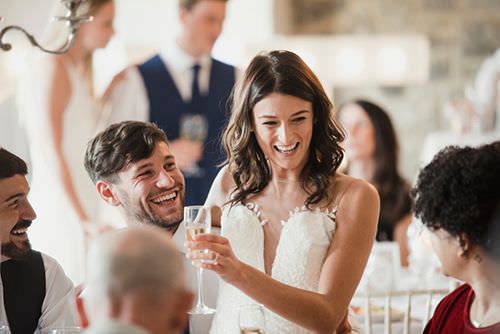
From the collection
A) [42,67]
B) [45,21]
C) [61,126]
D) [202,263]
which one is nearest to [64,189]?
[61,126]

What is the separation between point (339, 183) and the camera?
2352 millimetres

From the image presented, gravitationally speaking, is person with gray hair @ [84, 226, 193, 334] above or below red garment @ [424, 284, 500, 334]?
above

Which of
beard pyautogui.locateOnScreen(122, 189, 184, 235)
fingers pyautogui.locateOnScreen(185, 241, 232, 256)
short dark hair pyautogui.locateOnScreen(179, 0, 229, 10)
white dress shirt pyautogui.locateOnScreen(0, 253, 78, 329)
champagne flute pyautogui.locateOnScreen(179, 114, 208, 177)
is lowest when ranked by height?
white dress shirt pyautogui.locateOnScreen(0, 253, 78, 329)

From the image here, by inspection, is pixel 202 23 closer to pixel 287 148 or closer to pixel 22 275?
pixel 287 148

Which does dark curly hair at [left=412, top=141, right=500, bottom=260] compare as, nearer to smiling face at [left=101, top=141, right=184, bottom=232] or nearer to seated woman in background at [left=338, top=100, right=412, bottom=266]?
smiling face at [left=101, top=141, right=184, bottom=232]

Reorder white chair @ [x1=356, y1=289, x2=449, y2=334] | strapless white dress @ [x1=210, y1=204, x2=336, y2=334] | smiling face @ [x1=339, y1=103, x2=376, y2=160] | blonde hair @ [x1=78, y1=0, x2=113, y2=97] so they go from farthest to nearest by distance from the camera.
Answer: smiling face @ [x1=339, y1=103, x2=376, y2=160], blonde hair @ [x1=78, y1=0, x2=113, y2=97], white chair @ [x1=356, y1=289, x2=449, y2=334], strapless white dress @ [x1=210, y1=204, x2=336, y2=334]

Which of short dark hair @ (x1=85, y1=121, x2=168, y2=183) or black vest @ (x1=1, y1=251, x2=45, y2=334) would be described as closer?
Result: black vest @ (x1=1, y1=251, x2=45, y2=334)

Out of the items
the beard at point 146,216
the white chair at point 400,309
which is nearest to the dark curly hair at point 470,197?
the beard at point 146,216

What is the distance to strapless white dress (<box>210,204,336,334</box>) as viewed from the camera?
2209 millimetres

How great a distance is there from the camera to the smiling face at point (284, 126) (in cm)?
225

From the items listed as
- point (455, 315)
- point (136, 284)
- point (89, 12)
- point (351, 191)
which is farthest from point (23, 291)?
point (89, 12)

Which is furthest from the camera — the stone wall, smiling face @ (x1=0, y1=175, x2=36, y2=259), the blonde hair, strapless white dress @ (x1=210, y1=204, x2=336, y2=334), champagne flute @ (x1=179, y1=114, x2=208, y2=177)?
the stone wall

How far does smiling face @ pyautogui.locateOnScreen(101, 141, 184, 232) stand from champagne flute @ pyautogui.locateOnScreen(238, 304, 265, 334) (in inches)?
22.0

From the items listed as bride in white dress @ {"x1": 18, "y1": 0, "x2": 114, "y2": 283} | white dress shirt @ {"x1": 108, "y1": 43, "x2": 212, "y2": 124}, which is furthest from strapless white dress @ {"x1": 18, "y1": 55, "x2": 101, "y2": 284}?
white dress shirt @ {"x1": 108, "y1": 43, "x2": 212, "y2": 124}
